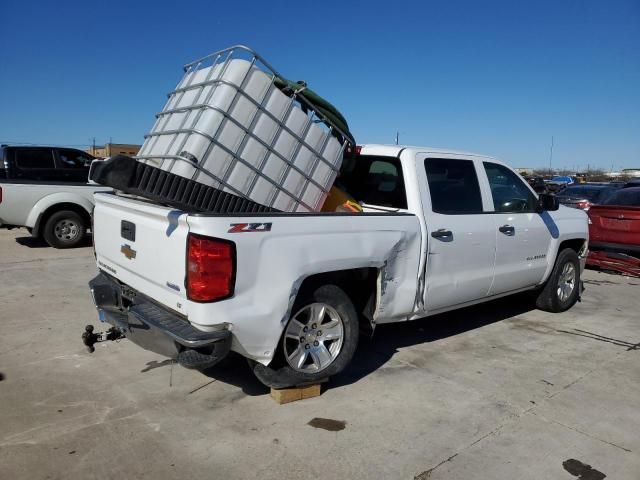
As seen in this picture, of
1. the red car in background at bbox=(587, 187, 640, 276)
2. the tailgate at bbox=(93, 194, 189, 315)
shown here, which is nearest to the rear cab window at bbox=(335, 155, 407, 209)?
the tailgate at bbox=(93, 194, 189, 315)

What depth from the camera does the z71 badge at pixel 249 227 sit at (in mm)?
3210

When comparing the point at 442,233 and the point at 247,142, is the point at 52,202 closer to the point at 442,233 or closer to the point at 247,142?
the point at 247,142

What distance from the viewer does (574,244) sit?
Result: 6.82m

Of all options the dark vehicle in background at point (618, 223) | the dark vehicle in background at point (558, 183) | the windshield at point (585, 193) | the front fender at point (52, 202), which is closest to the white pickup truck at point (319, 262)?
the dark vehicle in background at point (618, 223)

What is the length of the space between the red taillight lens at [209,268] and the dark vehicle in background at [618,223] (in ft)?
29.1

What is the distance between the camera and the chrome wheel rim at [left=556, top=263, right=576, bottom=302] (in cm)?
659

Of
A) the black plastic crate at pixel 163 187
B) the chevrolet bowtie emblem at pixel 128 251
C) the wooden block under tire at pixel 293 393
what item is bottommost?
Result: the wooden block under tire at pixel 293 393

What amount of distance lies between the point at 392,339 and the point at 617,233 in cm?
662

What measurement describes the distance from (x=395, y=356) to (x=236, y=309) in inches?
83.0

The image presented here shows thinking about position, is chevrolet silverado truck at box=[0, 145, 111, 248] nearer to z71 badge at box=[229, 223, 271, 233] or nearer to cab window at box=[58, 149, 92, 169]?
cab window at box=[58, 149, 92, 169]

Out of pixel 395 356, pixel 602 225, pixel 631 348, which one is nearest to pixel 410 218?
pixel 395 356

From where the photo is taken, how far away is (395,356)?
490 centimetres

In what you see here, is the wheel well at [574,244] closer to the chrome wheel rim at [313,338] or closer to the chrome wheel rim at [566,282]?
the chrome wheel rim at [566,282]

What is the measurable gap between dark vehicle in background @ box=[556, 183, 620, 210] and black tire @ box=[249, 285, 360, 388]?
1005 cm
